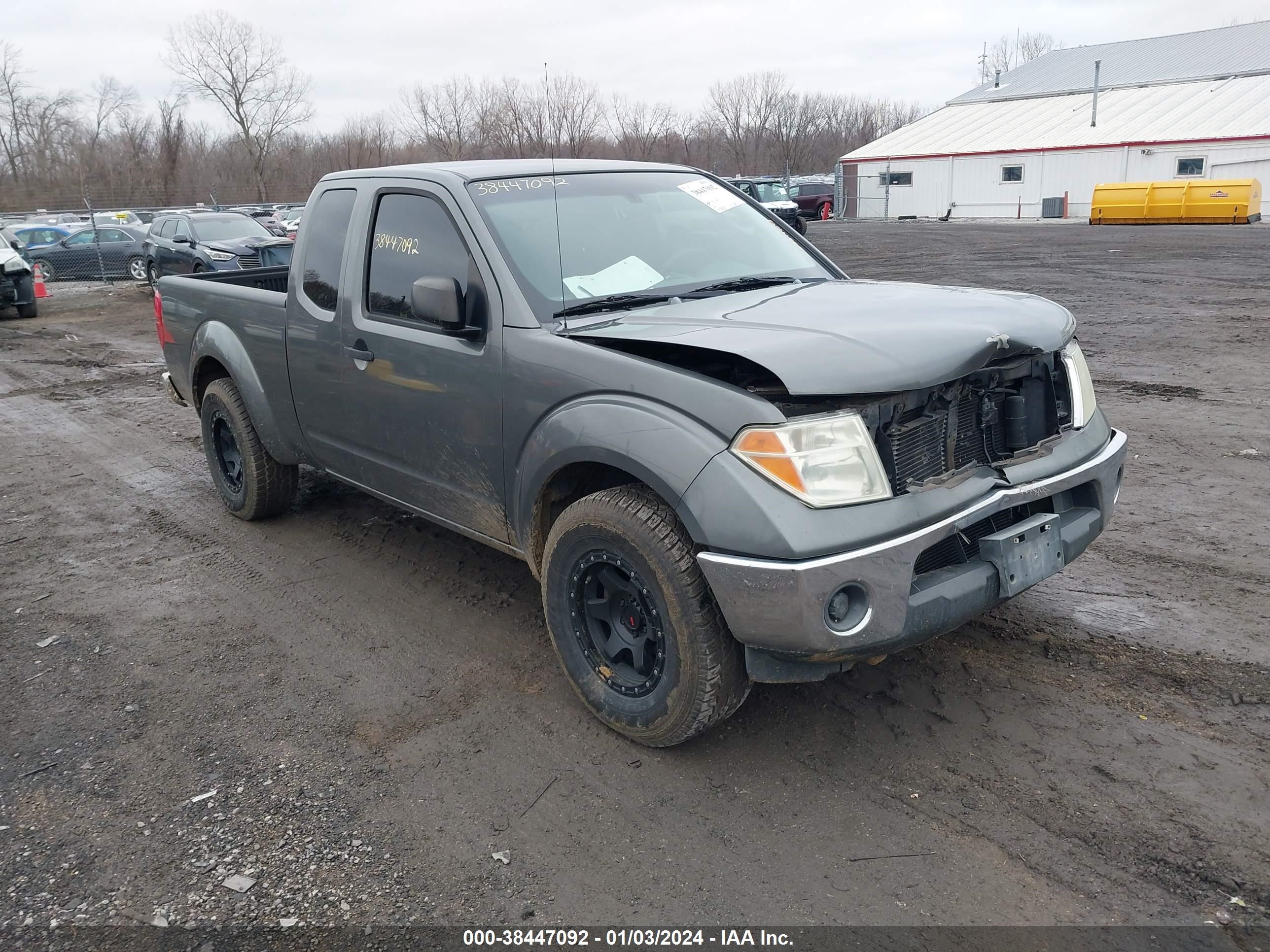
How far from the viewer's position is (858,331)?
314cm

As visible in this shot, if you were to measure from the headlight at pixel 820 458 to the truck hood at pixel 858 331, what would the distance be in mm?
124

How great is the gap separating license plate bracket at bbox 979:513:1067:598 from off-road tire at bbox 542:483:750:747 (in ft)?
2.86

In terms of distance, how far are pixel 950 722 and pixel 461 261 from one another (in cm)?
257

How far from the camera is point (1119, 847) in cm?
279

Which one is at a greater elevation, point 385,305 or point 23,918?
point 385,305

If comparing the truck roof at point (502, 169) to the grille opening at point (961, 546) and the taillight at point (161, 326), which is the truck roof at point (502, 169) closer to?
Result: the taillight at point (161, 326)

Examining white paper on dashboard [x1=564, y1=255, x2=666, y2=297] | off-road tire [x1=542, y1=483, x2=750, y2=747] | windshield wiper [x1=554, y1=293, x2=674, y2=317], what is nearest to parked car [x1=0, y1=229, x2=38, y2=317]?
white paper on dashboard [x1=564, y1=255, x2=666, y2=297]

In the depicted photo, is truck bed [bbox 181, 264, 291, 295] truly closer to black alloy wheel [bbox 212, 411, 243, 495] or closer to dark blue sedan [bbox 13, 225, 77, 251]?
black alloy wheel [bbox 212, 411, 243, 495]

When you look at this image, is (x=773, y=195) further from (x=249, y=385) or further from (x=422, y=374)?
(x=422, y=374)

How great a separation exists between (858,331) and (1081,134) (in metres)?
43.8

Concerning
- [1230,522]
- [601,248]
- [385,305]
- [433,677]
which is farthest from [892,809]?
[1230,522]

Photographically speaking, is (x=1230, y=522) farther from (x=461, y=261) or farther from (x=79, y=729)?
(x=79, y=729)

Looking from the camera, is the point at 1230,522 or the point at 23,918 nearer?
the point at 23,918

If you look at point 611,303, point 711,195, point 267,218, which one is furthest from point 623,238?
point 267,218
